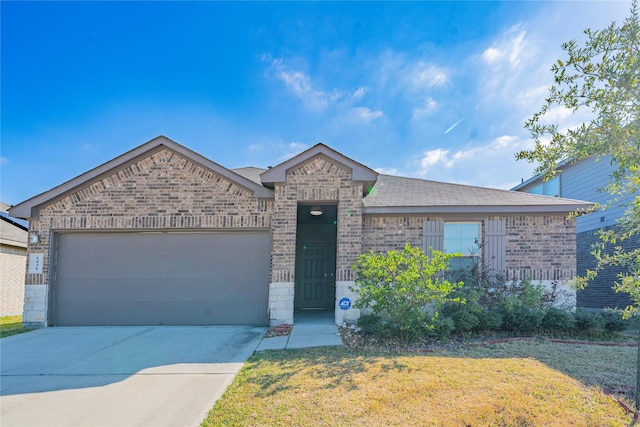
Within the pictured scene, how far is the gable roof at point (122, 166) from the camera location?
27.1 feet

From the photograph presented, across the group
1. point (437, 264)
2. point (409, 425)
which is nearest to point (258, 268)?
point (437, 264)

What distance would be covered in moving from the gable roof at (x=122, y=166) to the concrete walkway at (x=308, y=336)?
318 centimetres

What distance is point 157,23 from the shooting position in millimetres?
8641

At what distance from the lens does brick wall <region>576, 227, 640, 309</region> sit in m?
11.0

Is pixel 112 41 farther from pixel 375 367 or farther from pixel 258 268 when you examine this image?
pixel 375 367

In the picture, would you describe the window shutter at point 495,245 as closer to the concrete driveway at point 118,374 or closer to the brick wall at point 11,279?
the concrete driveway at point 118,374

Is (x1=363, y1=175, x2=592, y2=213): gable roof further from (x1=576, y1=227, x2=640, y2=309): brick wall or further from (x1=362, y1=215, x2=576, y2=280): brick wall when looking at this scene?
(x1=576, y1=227, x2=640, y2=309): brick wall

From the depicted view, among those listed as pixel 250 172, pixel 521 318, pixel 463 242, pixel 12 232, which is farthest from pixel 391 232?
pixel 12 232

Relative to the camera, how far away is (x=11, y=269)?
469 inches

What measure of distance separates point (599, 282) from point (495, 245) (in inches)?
275

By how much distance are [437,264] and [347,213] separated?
243 cm

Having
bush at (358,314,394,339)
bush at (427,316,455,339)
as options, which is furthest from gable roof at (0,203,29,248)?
bush at (427,316,455,339)

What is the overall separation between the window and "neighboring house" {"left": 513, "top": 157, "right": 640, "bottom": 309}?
5.53 m

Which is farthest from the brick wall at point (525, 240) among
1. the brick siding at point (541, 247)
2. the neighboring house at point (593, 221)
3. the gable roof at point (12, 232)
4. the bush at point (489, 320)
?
the gable roof at point (12, 232)
